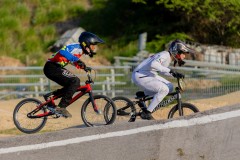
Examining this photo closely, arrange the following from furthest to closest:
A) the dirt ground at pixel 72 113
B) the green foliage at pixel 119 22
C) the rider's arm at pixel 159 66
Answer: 1. the green foliage at pixel 119 22
2. the dirt ground at pixel 72 113
3. the rider's arm at pixel 159 66

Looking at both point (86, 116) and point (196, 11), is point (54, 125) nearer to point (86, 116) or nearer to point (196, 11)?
point (86, 116)

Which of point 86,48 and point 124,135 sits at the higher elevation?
point 86,48

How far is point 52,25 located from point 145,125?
26186 millimetres

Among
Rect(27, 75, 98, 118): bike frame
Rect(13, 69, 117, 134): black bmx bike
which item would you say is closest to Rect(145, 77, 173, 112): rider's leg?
Rect(13, 69, 117, 134): black bmx bike

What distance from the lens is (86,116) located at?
10.8 m

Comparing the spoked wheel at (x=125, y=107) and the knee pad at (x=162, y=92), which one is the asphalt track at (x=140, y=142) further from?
the spoked wheel at (x=125, y=107)

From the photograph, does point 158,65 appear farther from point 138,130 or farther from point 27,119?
→ point 138,130

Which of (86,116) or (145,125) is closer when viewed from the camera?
(145,125)

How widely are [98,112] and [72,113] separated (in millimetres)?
4620

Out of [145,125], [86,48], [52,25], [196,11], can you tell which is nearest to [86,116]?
[86,48]

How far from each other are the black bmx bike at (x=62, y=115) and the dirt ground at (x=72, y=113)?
0.28m

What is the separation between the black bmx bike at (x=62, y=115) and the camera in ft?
34.9

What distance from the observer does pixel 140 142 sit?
720cm

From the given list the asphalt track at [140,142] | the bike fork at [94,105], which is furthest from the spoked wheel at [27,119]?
the asphalt track at [140,142]
